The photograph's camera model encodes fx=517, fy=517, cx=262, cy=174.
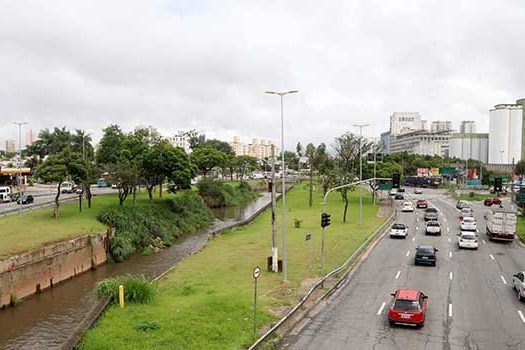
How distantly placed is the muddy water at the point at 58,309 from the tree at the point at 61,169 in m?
9.84

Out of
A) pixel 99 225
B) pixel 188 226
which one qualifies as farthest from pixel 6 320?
pixel 188 226

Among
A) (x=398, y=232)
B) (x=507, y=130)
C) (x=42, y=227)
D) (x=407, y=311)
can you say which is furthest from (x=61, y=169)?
(x=507, y=130)

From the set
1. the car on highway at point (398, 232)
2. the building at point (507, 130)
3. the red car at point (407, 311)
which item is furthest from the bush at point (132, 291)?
the building at point (507, 130)

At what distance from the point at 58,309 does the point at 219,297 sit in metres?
11.2

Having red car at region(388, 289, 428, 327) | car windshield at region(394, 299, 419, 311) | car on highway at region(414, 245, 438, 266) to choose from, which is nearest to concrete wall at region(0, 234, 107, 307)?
red car at region(388, 289, 428, 327)

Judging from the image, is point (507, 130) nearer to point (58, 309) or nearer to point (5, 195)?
point (5, 195)

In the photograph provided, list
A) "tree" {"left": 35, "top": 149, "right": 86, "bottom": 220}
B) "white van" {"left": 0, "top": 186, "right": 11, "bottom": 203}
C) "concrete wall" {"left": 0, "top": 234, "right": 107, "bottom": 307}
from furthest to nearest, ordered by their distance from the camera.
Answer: "white van" {"left": 0, "top": 186, "right": 11, "bottom": 203}
"tree" {"left": 35, "top": 149, "right": 86, "bottom": 220}
"concrete wall" {"left": 0, "top": 234, "right": 107, "bottom": 307}

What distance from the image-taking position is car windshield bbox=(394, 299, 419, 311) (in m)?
22.4

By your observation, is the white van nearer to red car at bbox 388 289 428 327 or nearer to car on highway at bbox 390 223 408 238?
car on highway at bbox 390 223 408 238

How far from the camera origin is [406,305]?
22562mm

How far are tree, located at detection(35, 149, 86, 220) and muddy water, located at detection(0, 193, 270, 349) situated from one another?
9838mm

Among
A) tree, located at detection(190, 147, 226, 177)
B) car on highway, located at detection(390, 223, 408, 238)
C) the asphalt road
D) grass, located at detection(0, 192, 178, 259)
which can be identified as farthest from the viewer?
tree, located at detection(190, 147, 226, 177)

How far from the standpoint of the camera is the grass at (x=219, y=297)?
64.7 ft

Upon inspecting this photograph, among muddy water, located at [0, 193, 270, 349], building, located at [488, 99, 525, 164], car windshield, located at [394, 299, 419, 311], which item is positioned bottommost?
muddy water, located at [0, 193, 270, 349]
